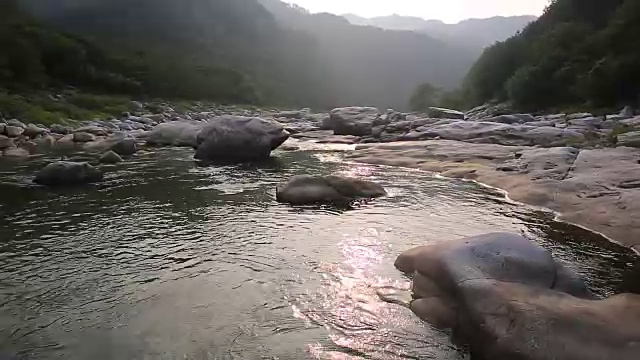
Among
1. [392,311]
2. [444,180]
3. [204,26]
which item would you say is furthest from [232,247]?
[204,26]

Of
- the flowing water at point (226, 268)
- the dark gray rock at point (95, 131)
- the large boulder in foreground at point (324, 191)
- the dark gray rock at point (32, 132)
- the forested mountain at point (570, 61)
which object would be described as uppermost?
the forested mountain at point (570, 61)

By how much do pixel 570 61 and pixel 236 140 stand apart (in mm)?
35198

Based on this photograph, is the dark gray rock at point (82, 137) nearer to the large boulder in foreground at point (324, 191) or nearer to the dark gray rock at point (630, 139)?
the large boulder in foreground at point (324, 191)

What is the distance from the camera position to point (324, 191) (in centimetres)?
1200

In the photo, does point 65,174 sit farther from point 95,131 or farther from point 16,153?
point 95,131

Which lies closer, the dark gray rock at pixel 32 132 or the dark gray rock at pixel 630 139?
the dark gray rock at pixel 630 139

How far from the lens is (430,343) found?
536 centimetres

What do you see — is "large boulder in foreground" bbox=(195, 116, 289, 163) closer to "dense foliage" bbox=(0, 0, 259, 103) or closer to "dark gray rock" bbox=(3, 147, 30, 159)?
"dark gray rock" bbox=(3, 147, 30, 159)

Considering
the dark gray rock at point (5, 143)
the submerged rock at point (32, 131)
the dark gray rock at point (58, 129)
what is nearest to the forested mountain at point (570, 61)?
the dark gray rock at point (58, 129)

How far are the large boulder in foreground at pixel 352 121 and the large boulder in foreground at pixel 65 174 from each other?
2027 centimetres

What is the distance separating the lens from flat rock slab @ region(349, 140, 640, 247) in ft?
32.8

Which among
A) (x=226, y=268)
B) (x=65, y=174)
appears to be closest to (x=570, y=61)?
(x=65, y=174)

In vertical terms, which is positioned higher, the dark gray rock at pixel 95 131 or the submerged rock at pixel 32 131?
the submerged rock at pixel 32 131

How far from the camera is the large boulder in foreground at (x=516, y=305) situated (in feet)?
15.1
